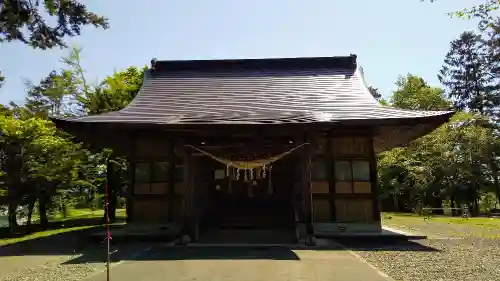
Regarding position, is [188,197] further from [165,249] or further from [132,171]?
[132,171]

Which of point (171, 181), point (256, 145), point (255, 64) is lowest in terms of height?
point (171, 181)

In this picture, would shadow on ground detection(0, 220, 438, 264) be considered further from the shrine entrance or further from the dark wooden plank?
the shrine entrance

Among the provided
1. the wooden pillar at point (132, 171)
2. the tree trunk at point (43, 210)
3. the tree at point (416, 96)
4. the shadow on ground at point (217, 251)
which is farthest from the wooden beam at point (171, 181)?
the tree at point (416, 96)

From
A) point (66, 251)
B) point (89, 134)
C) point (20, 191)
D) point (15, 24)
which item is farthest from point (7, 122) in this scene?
point (15, 24)

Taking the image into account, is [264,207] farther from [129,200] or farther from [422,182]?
[422,182]

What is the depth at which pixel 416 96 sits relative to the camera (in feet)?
103

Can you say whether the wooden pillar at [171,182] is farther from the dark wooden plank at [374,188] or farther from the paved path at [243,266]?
the dark wooden plank at [374,188]

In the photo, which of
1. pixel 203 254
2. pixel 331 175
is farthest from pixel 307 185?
pixel 203 254

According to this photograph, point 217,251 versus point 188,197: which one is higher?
point 188,197

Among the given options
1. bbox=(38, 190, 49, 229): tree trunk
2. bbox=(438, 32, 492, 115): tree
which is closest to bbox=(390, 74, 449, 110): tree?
bbox=(438, 32, 492, 115): tree

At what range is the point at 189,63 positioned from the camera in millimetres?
16547

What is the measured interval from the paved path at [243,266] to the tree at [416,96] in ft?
81.5

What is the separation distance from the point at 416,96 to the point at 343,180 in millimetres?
23312

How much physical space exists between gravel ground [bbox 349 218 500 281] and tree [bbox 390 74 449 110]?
2094 centimetres
